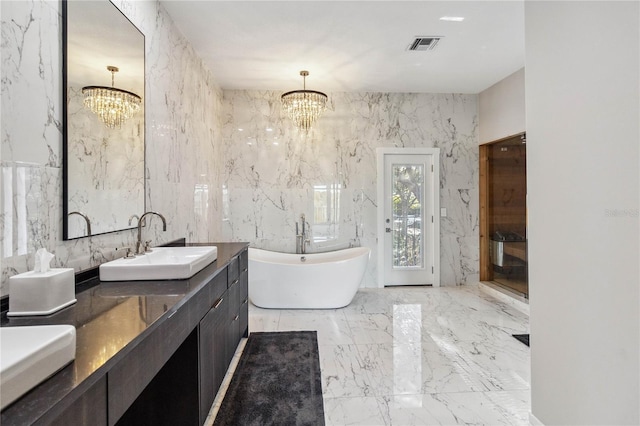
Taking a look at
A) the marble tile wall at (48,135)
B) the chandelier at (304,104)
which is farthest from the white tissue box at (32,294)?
the chandelier at (304,104)

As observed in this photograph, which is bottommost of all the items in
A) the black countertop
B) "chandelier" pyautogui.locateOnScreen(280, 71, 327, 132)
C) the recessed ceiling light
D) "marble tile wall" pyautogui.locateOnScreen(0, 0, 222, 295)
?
the black countertop

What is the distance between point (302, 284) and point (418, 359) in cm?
151

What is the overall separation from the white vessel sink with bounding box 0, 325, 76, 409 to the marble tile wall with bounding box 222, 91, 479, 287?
12.2ft

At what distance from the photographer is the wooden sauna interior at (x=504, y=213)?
4.21m

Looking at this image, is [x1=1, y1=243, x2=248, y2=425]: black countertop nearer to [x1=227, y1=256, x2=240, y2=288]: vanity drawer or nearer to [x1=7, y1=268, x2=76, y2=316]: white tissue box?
[x1=7, y1=268, x2=76, y2=316]: white tissue box

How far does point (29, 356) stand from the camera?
0.65m

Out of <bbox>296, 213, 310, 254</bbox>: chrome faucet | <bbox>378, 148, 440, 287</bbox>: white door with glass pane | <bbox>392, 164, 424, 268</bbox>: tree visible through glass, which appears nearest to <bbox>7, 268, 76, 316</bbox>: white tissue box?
<bbox>296, 213, 310, 254</bbox>: chrome faucet

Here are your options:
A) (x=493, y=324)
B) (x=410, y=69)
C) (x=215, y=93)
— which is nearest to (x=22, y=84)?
(x=215, y=93)

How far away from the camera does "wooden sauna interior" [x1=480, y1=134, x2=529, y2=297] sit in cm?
421

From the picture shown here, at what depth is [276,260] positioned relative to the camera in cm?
435

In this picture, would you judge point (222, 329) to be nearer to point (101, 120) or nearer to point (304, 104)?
point (101, 120)

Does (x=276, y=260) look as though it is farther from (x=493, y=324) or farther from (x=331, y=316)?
(x=493, y=324)

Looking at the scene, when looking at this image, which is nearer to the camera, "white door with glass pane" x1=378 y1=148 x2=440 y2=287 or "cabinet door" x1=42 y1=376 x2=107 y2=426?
"cabinet door" x1=42 y1=376 x2=107 y2=426

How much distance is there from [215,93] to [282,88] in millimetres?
873
